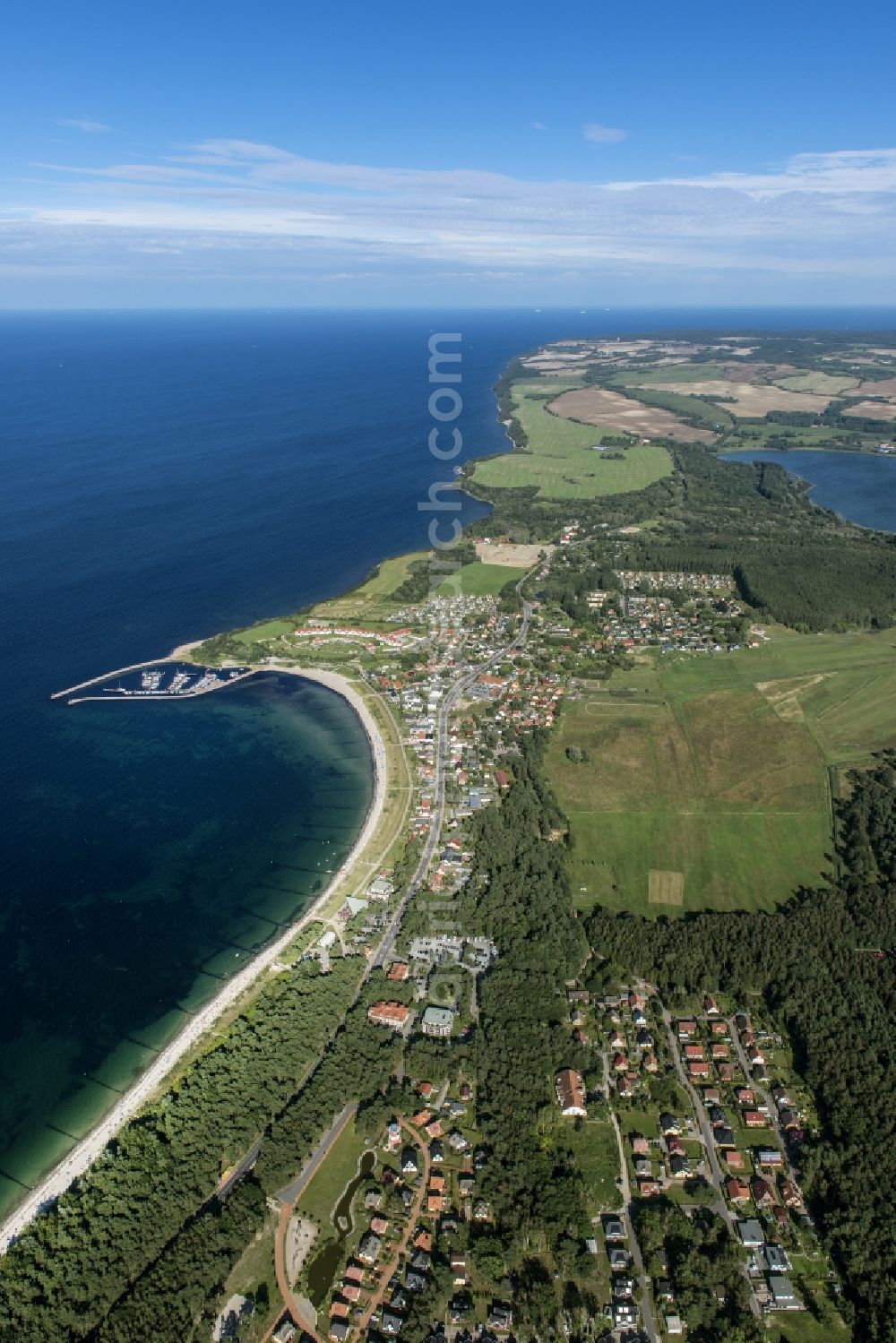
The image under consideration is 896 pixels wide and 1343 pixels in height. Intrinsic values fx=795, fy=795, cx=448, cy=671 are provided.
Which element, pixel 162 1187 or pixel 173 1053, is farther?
pixel 173 1053

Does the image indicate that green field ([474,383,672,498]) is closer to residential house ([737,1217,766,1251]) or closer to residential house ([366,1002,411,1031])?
residential house ([366,1002,411,1031])

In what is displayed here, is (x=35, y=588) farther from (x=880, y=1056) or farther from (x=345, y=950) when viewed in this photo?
(x=880, y=1056)

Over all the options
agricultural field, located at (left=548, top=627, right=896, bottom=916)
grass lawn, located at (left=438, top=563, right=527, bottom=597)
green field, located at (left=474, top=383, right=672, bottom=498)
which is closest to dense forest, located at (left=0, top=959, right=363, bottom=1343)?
agricultural field, located at (left=548, top=627, right=896, bottom=916)

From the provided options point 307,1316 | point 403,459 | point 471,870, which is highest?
point 403,459

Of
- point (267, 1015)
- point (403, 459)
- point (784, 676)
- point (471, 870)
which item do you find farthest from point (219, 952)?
point (403, 459)

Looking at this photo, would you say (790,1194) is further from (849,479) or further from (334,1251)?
(849,479)

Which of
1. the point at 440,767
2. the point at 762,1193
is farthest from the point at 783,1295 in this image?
the point at 440,767
